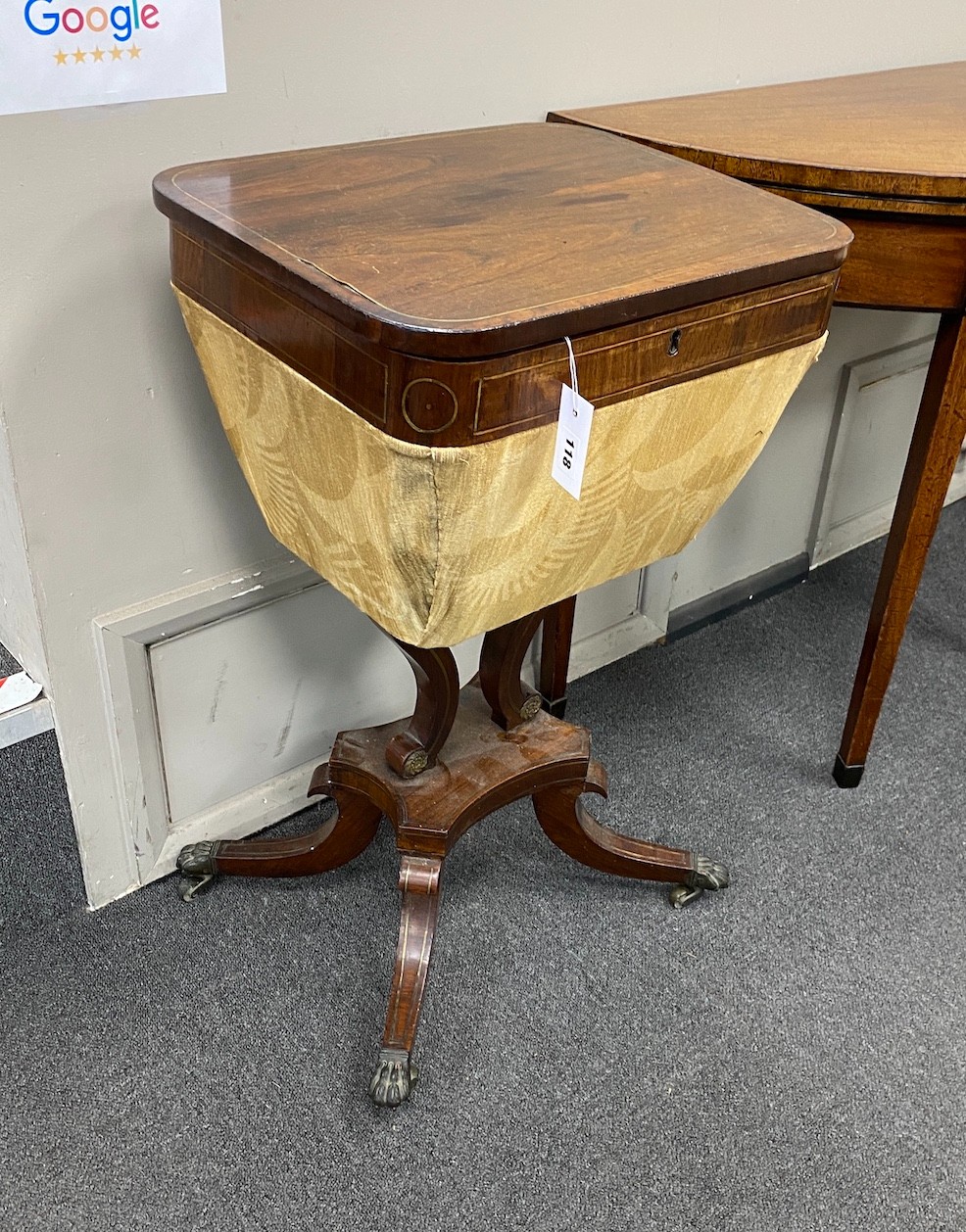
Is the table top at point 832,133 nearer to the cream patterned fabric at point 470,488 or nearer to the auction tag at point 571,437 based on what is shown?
the cream patterned fabric at point 470,488

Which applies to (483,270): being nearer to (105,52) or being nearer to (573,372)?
(573,372)

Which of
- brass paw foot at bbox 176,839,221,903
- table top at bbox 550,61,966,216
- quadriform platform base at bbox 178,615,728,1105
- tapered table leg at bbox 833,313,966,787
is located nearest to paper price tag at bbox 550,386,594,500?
quadriform platform base at bbox 178,615,728,1105

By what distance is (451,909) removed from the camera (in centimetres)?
143

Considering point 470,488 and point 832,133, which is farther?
point 832,133

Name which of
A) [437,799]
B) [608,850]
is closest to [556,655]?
[608,850]

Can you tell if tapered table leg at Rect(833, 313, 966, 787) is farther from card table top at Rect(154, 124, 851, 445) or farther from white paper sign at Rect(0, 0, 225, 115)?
white paper sign at Rect(0, 0, 225, 115)

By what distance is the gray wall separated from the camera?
1100 millimetres

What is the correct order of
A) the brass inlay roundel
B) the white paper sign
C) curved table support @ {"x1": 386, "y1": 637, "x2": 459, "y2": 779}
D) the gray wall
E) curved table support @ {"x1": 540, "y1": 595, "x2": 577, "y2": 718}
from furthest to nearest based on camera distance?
curved table support @ {"x1": 540, "y1": 595, "x2": 577, "y2": 718}, curved table support @ {"x1": 386, "y1": 637, "x2": 459, "y2": 779}, the gray wall, the white paper sign, the brass inlay roundel

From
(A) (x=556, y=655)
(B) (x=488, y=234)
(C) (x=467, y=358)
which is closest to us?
(C) (x=467, y=358)

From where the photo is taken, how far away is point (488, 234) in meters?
0.96

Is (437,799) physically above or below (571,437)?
below

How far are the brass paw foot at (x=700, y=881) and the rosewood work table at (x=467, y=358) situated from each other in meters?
0.33

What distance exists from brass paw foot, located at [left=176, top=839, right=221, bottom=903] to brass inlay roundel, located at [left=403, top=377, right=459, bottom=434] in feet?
2.41

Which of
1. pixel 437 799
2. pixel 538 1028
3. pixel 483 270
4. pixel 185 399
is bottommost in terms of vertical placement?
pixel 538 1028
